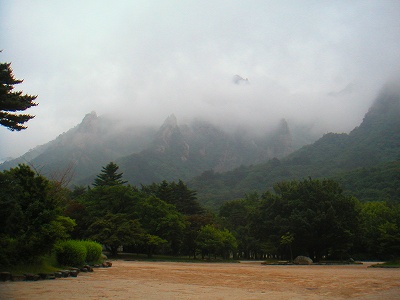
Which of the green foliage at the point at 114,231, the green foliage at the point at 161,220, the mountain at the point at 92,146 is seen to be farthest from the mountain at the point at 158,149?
the green foliage at the point at 114,231

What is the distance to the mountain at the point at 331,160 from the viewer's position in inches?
3688

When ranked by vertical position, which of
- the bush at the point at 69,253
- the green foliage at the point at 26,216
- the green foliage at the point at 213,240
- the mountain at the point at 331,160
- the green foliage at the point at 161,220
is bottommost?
the bush at the point at 69,253

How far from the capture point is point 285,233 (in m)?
39.0

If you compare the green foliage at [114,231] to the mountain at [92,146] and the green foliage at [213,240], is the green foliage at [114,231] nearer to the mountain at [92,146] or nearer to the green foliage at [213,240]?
the green foliage at [213,240]

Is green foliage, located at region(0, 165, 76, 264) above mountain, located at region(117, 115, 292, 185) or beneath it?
beneath

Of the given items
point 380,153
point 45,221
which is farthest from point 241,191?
point 45,221

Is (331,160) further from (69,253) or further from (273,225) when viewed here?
(69,253)

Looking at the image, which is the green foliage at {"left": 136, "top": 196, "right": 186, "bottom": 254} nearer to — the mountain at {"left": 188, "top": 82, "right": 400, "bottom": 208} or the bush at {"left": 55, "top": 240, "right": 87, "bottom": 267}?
the bush at {"left": 55, "top": 240, "right": 87, "bottom": 267}

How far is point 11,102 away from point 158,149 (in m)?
107

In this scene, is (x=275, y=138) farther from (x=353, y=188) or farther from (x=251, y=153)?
(x=353, y=188)

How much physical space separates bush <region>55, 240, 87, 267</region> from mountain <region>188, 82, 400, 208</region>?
71518 millimetres

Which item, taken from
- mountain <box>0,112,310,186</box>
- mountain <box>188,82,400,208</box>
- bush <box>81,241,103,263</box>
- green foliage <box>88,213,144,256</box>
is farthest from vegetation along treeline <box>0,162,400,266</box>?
mountain <box>0,112,310,186</box>

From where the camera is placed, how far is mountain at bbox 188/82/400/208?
93.7 meters

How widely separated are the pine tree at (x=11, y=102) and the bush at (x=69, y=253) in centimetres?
633
